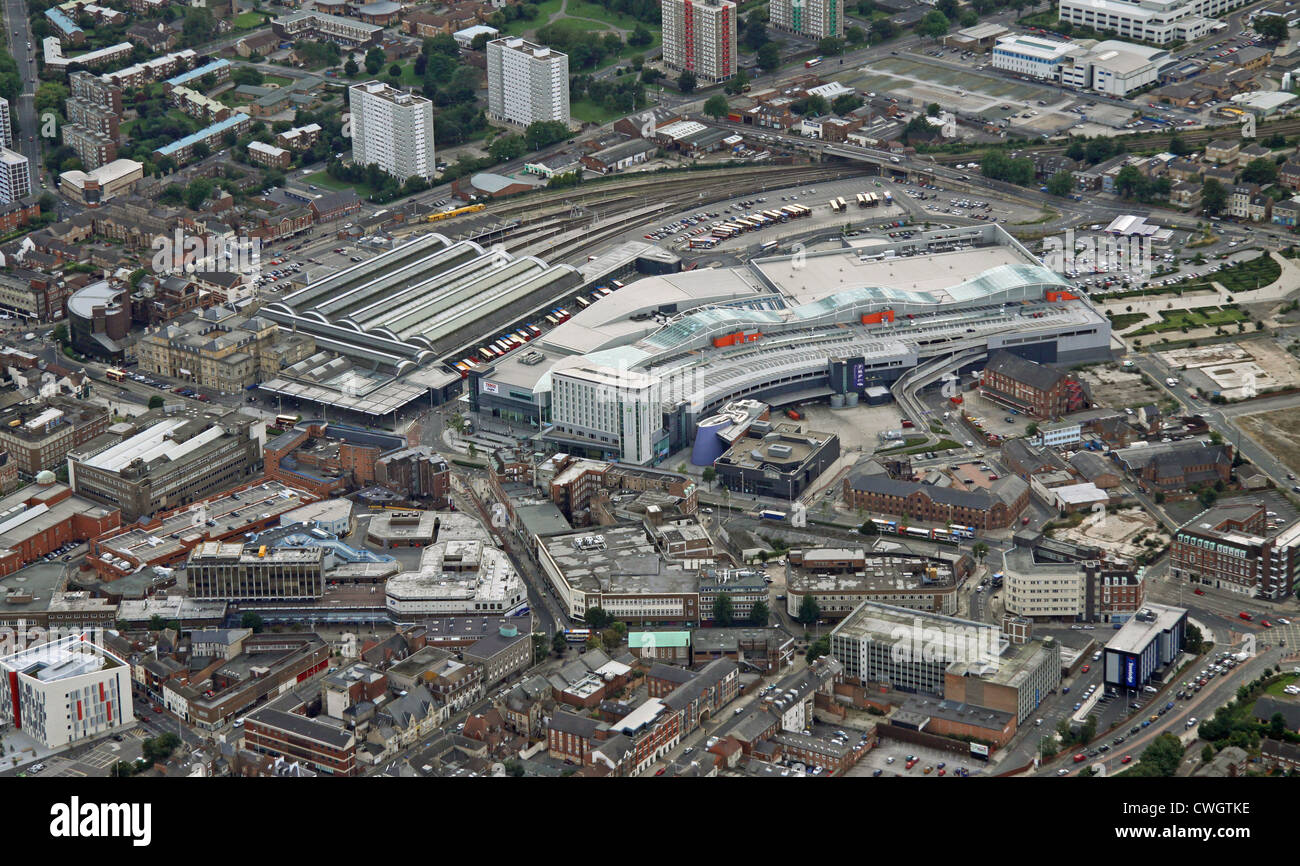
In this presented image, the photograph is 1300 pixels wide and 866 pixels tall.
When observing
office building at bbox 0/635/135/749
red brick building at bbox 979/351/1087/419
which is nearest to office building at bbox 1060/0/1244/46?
red brick building at bbox 979/351/1087/419

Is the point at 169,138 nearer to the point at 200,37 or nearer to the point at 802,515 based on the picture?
the point at 200,37

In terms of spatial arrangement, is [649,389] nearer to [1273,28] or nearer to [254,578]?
[254,578]

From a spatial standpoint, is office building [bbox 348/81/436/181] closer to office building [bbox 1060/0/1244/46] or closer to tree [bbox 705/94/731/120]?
tree [bbox 705/94/731/120]

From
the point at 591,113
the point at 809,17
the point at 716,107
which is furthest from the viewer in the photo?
the point at 809,17

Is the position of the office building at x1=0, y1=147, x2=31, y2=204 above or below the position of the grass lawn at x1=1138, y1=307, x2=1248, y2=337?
above

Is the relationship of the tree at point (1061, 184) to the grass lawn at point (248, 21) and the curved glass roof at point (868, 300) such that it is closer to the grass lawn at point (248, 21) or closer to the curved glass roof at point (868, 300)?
the curved glass roof at point (868, 300)

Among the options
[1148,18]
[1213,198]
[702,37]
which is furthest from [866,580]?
[1148,18]

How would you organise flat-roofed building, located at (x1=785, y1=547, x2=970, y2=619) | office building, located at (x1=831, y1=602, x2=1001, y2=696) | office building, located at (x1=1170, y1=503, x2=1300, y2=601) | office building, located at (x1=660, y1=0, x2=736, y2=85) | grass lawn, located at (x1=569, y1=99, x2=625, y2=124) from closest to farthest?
1. office building, located at (x1=831, y1=602, x2=1001, y2=696)
2. flat-roofed building, located at (x1=785, y1=547, x2=970, y2=619)
3. office building, located at (x1=1170, y1=503, x2=1300, y2=601)
4. grass lawn, located at (x1=569, y1=99, x2=625, y2=124)
5. office building, located at (x1=660, y1=0, x2=736, y2=85)

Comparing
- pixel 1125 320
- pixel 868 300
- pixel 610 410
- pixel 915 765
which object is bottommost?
pixel 1125 320
